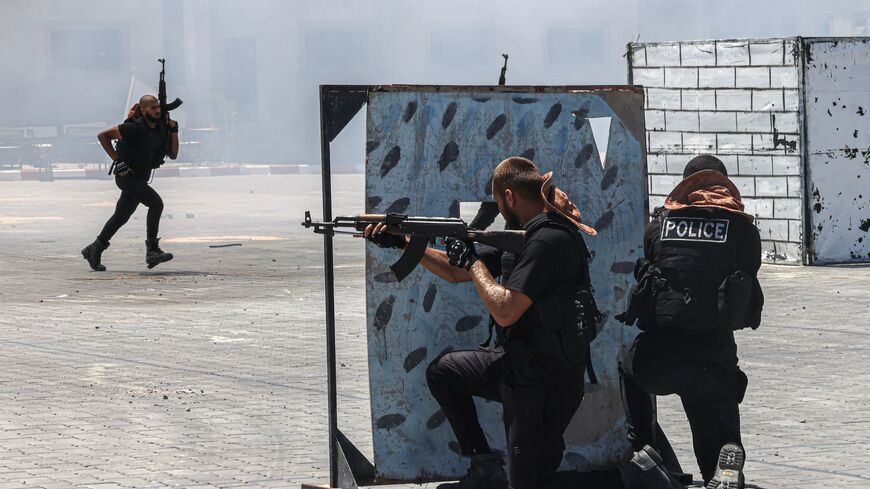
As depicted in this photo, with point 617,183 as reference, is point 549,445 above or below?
below

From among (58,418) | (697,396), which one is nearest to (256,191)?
(58,418)

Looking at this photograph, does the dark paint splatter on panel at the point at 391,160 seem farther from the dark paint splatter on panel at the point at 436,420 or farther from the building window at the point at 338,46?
the building window at the point at 338,46

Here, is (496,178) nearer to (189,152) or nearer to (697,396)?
(697,396)

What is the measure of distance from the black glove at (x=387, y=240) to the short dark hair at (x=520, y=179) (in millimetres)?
404

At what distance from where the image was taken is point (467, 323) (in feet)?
17.6

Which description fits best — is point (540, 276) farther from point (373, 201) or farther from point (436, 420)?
point (436, 420)

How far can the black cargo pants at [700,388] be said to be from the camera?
5113 mm

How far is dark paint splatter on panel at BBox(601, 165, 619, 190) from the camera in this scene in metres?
5.49

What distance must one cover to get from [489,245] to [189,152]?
46.1 metres

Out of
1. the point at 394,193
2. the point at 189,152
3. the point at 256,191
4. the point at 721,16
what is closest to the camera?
the point at 394,193

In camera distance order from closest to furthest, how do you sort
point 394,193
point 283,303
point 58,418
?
point 394,193 < point 58,418 < point 283,303

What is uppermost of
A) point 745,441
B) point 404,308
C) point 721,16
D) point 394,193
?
point 721,16

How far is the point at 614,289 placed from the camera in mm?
5496

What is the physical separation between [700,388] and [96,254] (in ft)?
30.7
